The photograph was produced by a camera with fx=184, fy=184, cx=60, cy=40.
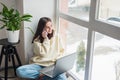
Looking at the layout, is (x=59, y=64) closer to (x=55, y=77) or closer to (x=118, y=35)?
(x=55, y=77)

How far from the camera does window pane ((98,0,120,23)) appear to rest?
164 centimetres

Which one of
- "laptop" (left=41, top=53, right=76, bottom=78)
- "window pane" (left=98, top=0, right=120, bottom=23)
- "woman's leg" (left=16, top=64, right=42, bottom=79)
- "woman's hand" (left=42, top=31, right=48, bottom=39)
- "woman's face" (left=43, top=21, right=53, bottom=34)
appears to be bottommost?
"woman's leg" (left=16, top=64, right=42, bottom=79)

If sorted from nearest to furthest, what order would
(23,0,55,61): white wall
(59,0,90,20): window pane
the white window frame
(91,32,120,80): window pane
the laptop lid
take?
1. the white window frame
2. (91,32,120,80): window pane
3. the laptop lid
4. (59,0,90,20): window pane
5. (23,0,55,61): white wall

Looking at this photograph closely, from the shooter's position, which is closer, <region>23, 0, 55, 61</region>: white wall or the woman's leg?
the woman's leg

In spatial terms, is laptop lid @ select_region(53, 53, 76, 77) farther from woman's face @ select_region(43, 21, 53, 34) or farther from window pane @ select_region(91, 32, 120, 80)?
woman's face @ select_region(43, 21, 53, 34)

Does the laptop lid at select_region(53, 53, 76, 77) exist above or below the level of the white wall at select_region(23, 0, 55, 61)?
below

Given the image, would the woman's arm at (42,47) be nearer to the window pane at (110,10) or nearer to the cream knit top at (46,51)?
the cream knit top at (46,51)

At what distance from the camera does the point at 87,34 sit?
6.66 ft

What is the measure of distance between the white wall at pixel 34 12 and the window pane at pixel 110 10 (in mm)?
1021

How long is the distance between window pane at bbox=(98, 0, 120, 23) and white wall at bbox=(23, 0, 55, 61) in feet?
3.35

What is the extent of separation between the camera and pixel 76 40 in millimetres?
2348

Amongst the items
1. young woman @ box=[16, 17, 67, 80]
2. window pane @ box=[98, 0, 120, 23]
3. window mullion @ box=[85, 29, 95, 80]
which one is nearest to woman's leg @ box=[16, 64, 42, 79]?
young woman @ box=[16, 17, 67, 80]

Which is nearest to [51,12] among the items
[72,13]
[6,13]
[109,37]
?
[72,13]

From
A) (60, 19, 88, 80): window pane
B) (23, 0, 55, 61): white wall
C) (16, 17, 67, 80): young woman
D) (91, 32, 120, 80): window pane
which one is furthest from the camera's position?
(23, 0, 55, 61): white wall
